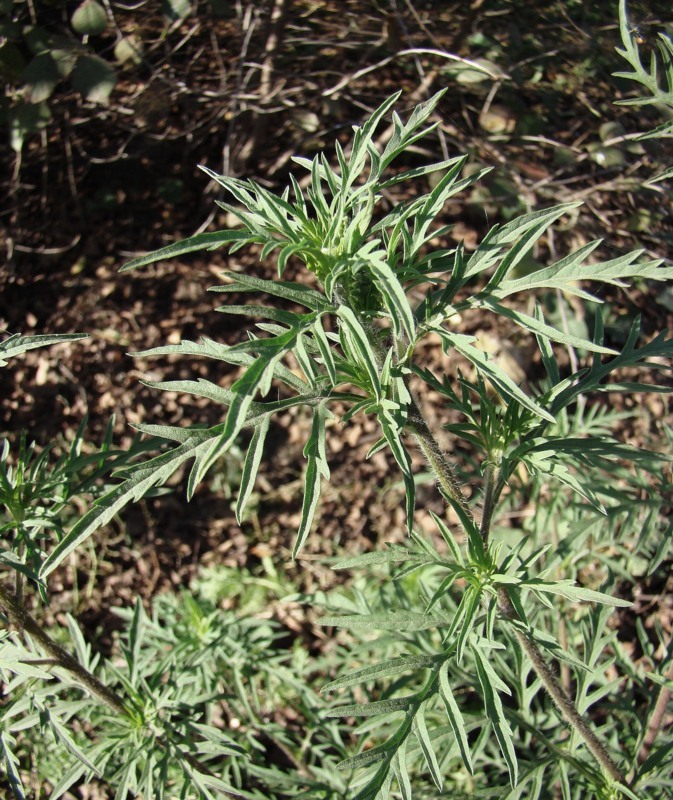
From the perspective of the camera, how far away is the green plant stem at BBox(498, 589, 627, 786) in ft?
4.88

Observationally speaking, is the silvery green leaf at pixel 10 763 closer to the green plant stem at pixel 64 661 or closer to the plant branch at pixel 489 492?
the green plant stem at pixel 64 661

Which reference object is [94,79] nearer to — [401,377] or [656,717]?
[401,377]

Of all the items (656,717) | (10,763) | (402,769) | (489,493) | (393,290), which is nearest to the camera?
(393,290)

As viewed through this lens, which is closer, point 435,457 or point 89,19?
point 435,457

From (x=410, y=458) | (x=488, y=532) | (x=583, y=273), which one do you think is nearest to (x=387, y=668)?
(x=488, y=532)

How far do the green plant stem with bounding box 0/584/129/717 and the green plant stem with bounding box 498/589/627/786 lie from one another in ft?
3.77

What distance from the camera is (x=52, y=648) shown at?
1.78 meters

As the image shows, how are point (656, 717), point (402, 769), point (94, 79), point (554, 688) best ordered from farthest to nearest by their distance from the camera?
point (94, 79), point (656, 717), point (554, 688), point (402, 769)

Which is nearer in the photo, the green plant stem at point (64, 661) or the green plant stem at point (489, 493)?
the green plant stem at point (489, 493)

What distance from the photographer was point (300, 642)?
316 centimetres

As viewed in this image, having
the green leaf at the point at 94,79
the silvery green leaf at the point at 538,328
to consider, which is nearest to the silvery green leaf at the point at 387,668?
the silvery green leaf at the point at 538,328

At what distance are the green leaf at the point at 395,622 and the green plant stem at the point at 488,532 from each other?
0.52 ft

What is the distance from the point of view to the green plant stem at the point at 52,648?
65.7 inches

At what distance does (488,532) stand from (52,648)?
118cm
